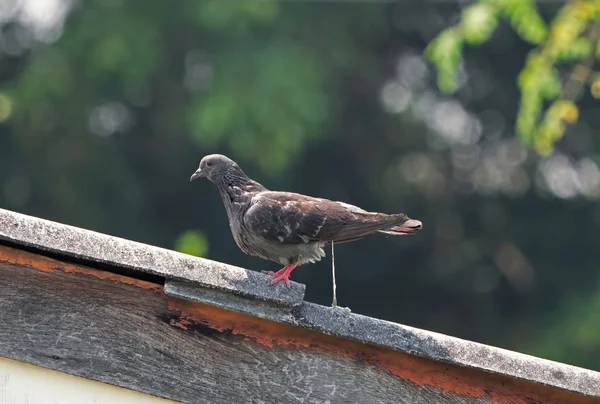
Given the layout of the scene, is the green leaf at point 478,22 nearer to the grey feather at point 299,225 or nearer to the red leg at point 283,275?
the grey feather at point 299,225

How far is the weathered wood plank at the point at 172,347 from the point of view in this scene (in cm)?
344

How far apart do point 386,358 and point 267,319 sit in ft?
1.22

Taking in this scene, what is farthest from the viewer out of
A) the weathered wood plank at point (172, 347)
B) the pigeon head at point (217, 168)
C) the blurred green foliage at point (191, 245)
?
the pigeon head at point (217, 168)

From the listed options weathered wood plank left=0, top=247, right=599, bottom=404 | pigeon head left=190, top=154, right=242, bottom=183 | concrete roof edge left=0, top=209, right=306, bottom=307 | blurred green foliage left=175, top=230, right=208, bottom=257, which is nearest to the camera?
concrete roof edge left=0, top=209, right=306, bottom=307

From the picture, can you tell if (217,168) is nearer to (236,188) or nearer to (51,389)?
(236,188)

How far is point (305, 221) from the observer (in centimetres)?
527

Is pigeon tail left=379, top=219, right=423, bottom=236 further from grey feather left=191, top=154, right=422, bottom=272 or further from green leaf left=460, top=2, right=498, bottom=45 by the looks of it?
green leaf left=460, top=2, right=498, bottom=45

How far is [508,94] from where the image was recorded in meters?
21.2

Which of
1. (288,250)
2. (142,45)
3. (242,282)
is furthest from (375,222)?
(142,45)

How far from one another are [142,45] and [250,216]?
15451mm

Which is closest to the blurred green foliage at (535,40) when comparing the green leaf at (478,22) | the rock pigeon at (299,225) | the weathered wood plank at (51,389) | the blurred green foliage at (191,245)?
the green leaf at (478,22)

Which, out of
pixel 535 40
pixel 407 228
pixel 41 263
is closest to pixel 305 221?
pixel 407 228

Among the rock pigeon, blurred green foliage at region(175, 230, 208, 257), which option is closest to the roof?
blurred green foliage at region(175, 230, 208, 257)

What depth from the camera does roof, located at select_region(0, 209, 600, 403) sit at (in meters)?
3.35
